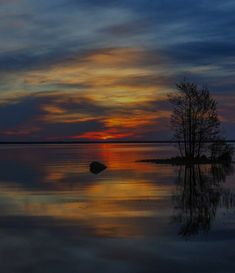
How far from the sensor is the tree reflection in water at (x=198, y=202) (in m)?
23.9

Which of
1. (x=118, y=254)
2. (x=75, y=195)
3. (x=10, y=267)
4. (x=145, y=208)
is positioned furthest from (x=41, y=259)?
(x=75, y=195)

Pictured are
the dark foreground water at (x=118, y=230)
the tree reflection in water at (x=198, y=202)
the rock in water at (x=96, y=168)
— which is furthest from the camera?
the rock in water at (x=96, y=168)

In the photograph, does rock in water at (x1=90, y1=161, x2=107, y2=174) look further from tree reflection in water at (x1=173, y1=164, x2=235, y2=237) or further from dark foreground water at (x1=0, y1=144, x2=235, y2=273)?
dark foreground water at (x1=0, y1=144, x2=235, y2=273)

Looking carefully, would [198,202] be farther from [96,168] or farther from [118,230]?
[96,168]

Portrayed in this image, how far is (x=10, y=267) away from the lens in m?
16.1

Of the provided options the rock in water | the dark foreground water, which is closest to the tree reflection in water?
the dark foreground water

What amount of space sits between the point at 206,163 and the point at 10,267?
6510 cm

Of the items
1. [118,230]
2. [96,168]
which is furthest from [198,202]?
[96,168]

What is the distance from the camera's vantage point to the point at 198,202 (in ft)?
107

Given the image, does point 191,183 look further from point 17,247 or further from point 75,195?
point 17,247

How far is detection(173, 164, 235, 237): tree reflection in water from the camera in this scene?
23888 millimetres

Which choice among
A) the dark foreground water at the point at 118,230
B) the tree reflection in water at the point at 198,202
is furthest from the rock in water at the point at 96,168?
the dark foreground water at the point at 118,230

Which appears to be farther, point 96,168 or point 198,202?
point 96,168

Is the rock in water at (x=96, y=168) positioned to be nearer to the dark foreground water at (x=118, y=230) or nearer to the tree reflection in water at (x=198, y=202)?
the tree reflection in water at (x=198, y=202)
